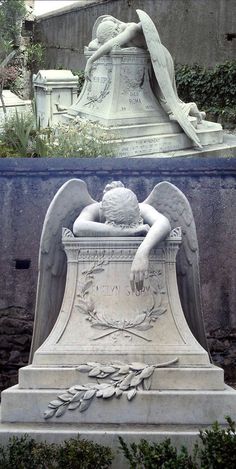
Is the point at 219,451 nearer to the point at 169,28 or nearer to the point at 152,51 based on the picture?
the point at 152,51

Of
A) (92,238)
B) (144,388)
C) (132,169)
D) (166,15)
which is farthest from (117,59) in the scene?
(166,15)

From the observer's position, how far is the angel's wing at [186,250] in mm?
4480

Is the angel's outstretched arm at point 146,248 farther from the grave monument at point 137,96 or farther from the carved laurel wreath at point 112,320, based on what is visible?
the grave monument at point 137,96

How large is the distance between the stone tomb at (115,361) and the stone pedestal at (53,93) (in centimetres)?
559

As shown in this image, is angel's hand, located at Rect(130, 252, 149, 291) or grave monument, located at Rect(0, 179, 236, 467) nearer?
grave monument, located at Rect(0, 179, 236, 467)

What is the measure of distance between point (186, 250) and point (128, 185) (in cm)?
194

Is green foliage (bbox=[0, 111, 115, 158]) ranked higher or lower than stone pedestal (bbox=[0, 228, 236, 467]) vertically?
higher

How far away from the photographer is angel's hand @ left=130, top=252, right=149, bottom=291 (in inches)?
159

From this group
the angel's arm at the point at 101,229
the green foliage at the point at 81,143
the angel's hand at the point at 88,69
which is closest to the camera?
the angel's arm at the point at 101,229

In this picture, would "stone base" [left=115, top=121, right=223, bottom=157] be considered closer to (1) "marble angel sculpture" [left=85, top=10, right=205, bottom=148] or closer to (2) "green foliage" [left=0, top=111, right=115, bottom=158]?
(1) "marble angel sculpture" [left=85, top=10, right=205, bottom=148]

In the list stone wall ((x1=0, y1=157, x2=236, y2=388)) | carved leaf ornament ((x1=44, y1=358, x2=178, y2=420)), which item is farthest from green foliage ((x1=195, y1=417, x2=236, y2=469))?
stone wall ((x1=0, y1=157, x2=236, y2=388))

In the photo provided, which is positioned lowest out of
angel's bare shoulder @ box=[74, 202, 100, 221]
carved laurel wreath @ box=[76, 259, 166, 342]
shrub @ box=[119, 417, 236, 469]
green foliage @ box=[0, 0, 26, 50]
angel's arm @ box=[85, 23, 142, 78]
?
shrub @ box=[119, 417, 236, 469]

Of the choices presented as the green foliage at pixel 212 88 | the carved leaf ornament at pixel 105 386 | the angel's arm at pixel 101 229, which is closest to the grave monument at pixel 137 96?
the green foliage at pixel 212 88

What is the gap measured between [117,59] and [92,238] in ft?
15.2
